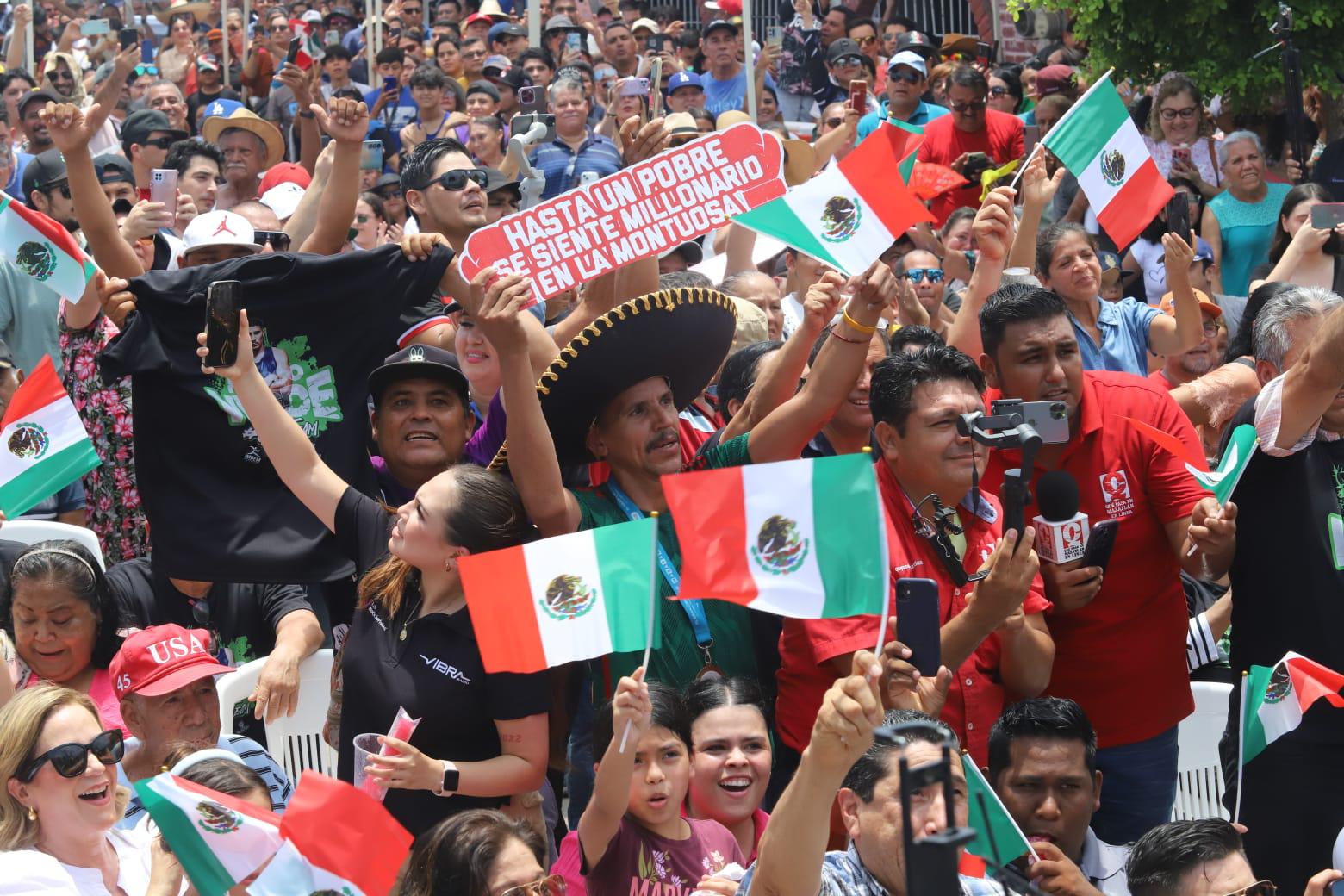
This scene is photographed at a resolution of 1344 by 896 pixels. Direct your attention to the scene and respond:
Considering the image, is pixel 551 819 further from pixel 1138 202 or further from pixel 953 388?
pixel 1138 202

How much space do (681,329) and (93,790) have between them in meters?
1.83

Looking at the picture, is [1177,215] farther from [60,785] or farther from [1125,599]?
[60,785]

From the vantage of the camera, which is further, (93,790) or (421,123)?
(421,123)

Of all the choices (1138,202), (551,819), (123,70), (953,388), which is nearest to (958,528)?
(953,388)

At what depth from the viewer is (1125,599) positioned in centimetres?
462

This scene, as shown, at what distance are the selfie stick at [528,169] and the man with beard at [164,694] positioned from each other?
2.77m

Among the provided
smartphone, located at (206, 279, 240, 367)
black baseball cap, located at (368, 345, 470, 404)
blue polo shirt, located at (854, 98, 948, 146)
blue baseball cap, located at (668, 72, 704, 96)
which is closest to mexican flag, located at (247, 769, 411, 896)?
smartphone, located at (206, 279, 240, 367)

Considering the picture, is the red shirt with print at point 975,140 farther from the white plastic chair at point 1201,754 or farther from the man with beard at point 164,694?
the man with beard at point 164,694

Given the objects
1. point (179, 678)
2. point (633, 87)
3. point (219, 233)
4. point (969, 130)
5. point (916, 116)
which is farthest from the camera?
point (916, 116)

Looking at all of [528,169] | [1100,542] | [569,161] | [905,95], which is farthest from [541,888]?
[905,95]

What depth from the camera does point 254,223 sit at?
6.29m

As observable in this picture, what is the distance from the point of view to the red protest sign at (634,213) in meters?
4.48

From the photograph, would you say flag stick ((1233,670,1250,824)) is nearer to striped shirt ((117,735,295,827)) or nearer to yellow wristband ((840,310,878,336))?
yellow wristband ((840,310,878,336))

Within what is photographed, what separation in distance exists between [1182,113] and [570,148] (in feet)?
10.8
